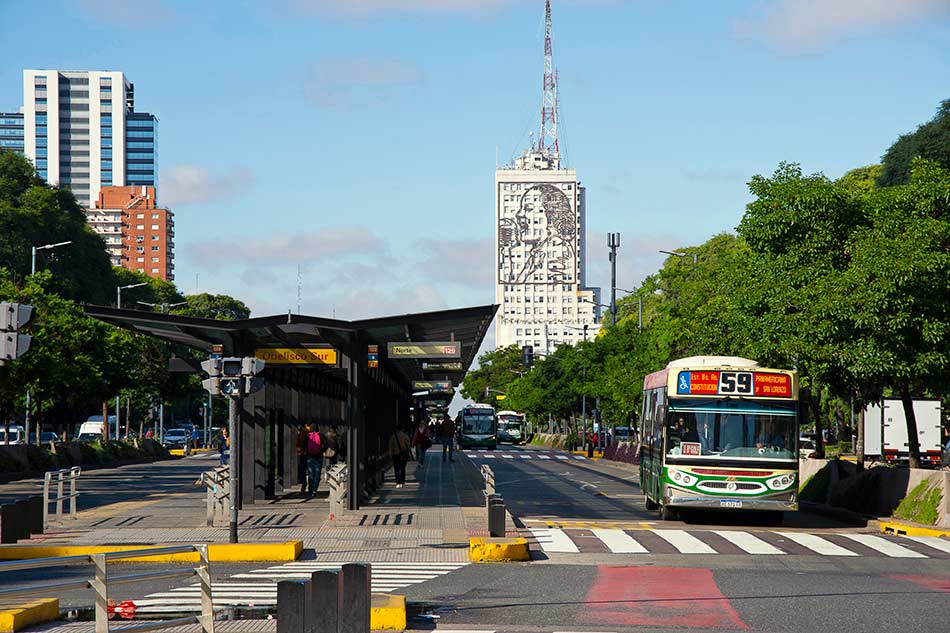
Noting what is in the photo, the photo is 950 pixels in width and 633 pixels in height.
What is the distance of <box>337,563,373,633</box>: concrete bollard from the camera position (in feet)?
36.9

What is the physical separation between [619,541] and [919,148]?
174 feet

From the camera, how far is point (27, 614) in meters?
12.9

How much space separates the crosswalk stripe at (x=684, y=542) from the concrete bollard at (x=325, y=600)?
10669 millimetres

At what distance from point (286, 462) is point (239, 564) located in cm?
2104

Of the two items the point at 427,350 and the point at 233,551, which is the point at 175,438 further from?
the point at 233,551

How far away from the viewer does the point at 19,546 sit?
64.4 feet

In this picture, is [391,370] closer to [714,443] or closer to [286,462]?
[286,462]

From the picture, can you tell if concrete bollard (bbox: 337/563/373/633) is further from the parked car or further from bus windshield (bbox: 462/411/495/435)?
the parked car

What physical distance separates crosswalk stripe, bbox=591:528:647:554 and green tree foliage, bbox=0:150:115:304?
6303cm

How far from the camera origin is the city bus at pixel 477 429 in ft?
318

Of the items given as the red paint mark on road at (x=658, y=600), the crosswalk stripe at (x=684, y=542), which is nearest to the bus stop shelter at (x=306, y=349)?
the crosswalk stripe at (x=684, y=542)

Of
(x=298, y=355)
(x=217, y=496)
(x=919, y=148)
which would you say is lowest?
(x=217, y=496)

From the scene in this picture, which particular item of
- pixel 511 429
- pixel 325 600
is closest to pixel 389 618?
pixel 325 600

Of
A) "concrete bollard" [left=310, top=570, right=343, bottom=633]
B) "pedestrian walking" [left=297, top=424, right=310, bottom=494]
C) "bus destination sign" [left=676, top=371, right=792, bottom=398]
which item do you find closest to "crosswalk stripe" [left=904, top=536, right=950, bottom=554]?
"bus destination sign" [left=676, top=371, right=792, bottom=398]
